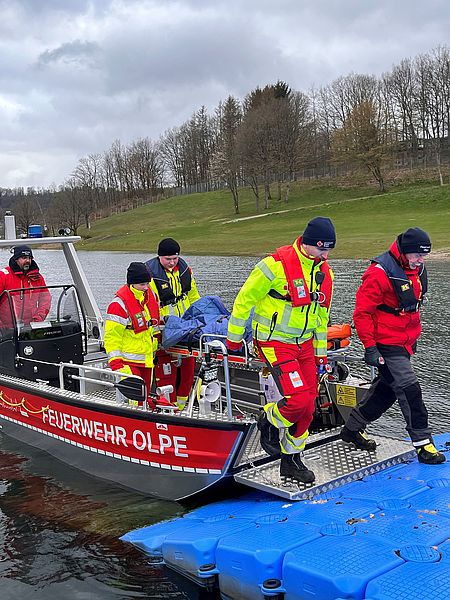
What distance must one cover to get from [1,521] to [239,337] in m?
2.91

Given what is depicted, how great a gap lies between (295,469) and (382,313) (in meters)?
1.44

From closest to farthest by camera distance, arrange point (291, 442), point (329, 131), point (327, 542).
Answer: point (327, 542), point (291, 442), point (329, 131)

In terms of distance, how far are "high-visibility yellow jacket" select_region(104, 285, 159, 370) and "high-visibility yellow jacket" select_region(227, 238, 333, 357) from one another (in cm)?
144

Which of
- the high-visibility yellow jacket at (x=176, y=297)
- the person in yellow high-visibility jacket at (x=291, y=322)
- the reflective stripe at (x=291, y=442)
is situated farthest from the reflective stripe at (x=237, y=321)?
the high-visibility yellow jacket at (x=176, y=297)

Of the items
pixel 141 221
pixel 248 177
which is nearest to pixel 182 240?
pixel 248 177

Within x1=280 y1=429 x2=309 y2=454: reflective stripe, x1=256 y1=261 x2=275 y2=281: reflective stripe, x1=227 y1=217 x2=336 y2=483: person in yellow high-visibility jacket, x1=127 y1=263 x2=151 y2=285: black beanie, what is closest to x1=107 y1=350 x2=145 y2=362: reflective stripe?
x1=127 y1=263 x2=151 y2=285: black beanie

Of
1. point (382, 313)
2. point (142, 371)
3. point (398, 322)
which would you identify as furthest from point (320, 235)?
point (142, 371)

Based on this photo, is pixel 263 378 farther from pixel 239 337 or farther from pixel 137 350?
pixel 137 350

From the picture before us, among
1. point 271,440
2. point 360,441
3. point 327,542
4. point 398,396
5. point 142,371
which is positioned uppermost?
point 142,371

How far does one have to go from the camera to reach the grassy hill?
3669 centimetres

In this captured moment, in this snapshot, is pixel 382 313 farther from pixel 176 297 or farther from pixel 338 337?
pixel 176 297

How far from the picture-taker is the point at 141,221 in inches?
2990

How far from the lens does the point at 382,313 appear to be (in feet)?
17.7

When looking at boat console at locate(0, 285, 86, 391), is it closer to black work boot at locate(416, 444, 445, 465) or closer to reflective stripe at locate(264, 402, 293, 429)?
reflective stripe at locate(264, 402, 293, 429)
